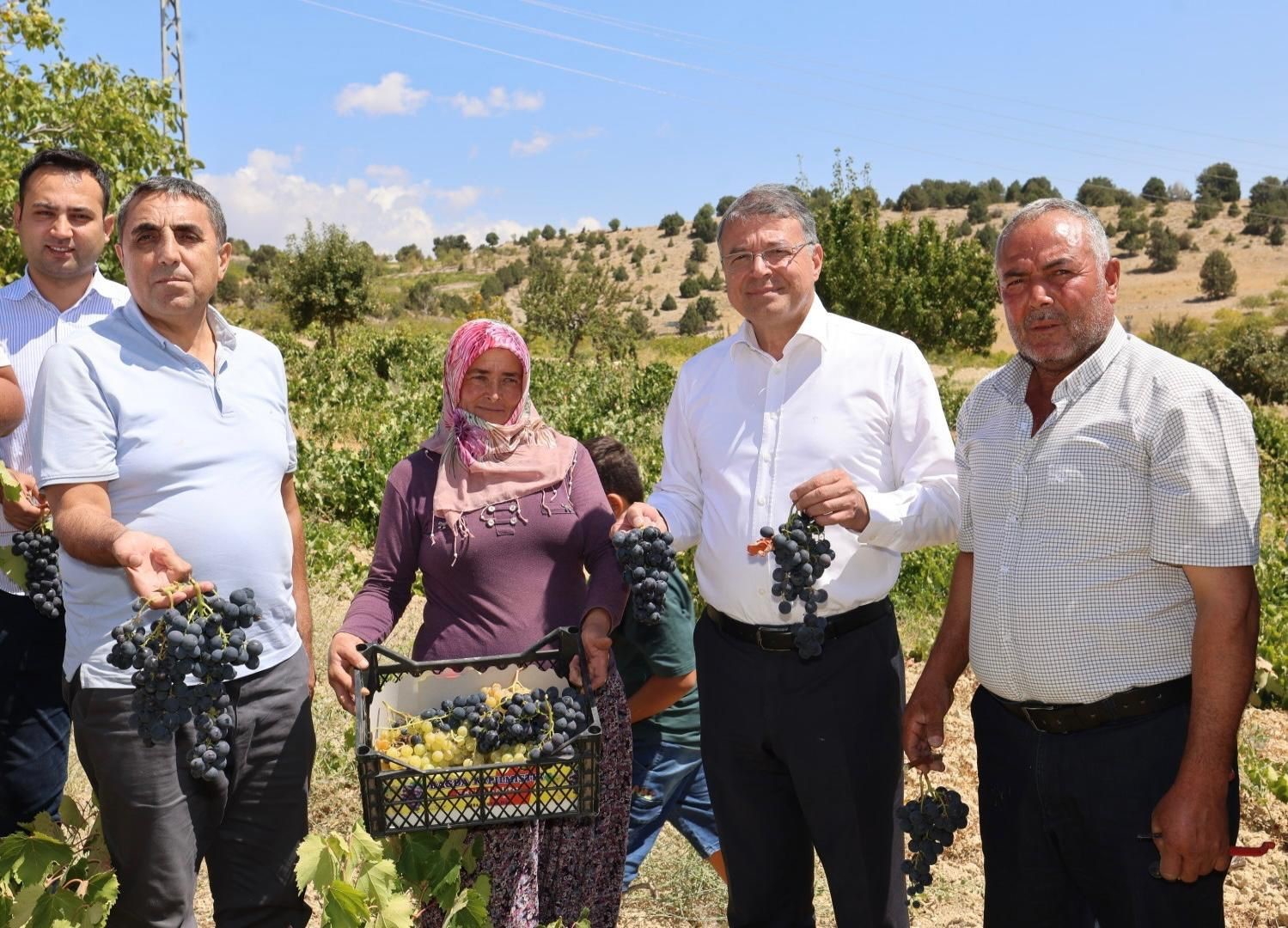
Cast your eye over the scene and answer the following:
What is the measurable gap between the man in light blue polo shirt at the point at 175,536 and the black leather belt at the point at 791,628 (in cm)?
120

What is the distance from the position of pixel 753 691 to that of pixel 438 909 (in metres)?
1.03

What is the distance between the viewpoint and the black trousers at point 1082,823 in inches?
90.3

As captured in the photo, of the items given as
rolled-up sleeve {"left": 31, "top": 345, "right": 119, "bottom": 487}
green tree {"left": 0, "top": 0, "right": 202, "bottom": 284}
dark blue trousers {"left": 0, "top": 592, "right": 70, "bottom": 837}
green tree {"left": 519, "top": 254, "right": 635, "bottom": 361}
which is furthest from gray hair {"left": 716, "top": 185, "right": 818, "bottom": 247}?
green tree {"left": 519, "top": 254, "right": 635, "bottom": 361}

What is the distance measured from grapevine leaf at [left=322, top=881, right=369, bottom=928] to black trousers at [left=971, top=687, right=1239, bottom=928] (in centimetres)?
150

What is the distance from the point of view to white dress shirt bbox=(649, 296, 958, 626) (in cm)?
277

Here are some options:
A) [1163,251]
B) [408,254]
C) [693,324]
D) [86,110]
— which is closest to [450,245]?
[408,254]

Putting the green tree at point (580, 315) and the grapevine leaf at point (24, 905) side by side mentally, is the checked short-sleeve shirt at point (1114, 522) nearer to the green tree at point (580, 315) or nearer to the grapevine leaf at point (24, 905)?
the grapevine leaf at point (24, 905)

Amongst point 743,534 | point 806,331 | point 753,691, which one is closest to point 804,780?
point 753,691

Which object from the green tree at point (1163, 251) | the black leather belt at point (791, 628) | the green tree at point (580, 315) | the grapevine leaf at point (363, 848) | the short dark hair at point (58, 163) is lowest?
the grapevine leaf at point (363, 848)

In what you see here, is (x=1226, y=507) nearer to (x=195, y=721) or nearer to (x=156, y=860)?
(x=195, y=721)

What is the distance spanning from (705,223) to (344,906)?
288 feet

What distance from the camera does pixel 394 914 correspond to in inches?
94.2

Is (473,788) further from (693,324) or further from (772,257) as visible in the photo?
(693,324)

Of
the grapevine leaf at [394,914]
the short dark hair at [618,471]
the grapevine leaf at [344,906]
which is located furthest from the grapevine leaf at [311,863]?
the short dark hair at [618,471]
